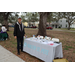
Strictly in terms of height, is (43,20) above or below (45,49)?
above

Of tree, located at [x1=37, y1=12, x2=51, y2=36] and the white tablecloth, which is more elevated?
tree, located at [x1=37, y1=12, x2=51, y2=36]

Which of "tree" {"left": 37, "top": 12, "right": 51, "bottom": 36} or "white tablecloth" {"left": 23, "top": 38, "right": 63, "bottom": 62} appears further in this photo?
"tree" {"left": 37, "top": 12, "right": 51, "bottom": 36}

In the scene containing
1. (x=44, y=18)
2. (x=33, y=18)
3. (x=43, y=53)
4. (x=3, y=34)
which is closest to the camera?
(x=43, y=53)

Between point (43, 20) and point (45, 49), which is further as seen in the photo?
point (43, 20)

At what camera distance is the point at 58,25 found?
49.8 m

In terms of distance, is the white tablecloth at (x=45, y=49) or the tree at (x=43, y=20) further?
the tree at (x=43, y=20)

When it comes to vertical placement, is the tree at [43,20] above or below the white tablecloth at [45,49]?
above

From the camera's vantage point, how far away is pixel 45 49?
3062 mm

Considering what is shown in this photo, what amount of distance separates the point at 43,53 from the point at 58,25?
5031 cm

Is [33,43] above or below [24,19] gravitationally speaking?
Answer: below

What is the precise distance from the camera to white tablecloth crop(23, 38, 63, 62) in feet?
9.41

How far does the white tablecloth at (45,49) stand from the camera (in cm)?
287
